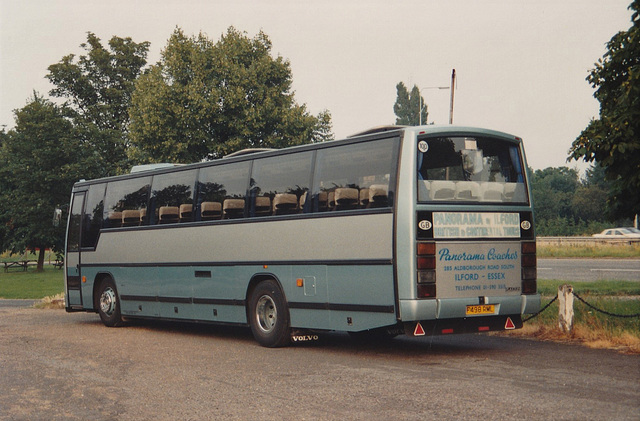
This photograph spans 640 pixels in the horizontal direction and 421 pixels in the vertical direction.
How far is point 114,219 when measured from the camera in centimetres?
1806

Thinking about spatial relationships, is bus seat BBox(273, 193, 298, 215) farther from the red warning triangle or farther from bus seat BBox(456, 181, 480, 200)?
the red warning triangle

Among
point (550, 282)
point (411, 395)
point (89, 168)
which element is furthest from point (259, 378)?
point (89, 168)

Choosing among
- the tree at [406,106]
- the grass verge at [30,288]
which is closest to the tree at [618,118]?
the grass verge at [30,288]

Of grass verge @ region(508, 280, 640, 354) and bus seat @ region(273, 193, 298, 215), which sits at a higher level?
bus seat @ region(273, 193, 298, 215)

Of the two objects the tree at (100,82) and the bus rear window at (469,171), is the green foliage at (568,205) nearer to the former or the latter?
the tree at (100,82)

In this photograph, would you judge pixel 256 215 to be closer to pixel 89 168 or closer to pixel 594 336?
pixel 594 336

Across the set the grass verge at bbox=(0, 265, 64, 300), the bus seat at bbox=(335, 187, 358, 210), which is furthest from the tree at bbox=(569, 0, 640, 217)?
the grass verge at bbox=(0, 265, 64, 300)

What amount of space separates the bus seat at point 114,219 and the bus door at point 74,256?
53.1 inches

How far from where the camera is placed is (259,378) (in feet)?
32.5

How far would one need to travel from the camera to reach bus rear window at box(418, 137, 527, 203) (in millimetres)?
11445

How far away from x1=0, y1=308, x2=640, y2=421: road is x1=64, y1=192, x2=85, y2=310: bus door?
4462 millimetres

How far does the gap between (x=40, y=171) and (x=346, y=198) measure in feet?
142

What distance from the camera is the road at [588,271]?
28094 millimetres

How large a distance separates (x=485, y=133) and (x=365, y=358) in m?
3.76
